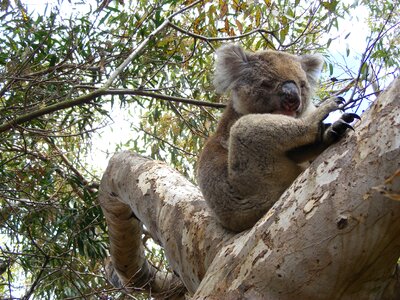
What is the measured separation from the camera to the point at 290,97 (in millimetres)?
3648

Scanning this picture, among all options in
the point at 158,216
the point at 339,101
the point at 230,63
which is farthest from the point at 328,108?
the point at 230,63

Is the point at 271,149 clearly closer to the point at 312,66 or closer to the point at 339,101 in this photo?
the point at 339,101

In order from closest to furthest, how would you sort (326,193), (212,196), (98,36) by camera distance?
(326,193) → (212,196) → (98,36)

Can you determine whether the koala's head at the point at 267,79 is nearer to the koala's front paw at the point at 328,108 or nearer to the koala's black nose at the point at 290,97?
the koala's black nose at the point at 290,97

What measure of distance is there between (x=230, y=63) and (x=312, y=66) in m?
0.68

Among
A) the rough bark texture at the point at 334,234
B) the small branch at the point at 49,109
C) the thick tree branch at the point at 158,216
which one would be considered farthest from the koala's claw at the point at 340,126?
the small branch at the point at 49,109

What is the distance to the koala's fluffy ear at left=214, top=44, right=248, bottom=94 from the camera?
4164 mm

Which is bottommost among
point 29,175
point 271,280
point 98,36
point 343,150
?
point 271,280

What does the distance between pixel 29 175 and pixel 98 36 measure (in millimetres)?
1542

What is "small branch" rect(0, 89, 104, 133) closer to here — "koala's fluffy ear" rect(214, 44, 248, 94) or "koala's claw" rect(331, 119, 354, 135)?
"koala's fluffy ear" rect(214, 44, 248, 94)

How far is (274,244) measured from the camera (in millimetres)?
2029

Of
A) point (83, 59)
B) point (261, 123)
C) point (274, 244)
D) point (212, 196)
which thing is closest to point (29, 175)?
point (83, 59)

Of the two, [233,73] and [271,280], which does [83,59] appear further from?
[271,280]

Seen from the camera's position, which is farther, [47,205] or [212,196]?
[47,205]
